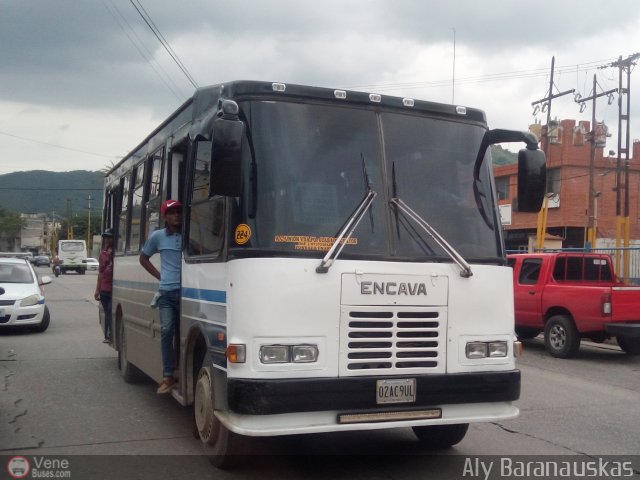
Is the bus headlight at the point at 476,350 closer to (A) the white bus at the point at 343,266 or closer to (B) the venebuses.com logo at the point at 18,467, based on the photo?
(A) the white bus at the point at 343,266

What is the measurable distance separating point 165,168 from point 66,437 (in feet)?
9.01

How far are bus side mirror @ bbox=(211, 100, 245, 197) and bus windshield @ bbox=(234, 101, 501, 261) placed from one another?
204mm

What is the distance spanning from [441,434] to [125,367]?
4.84 m

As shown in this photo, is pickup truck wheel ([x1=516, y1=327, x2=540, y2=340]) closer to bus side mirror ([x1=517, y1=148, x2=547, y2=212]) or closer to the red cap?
bus side mirror ([x1=517, y1=148, x2=547, y2=212])

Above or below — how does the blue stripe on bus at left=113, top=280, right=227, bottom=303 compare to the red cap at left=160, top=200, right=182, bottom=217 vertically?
below

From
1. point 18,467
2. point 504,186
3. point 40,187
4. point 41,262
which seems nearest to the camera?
point 18,467

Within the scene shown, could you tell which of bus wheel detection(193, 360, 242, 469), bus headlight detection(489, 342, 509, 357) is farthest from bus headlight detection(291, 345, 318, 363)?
bus headlight detection(489, 342, 509, 357)

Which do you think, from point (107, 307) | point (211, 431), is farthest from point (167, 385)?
point (107, 307)

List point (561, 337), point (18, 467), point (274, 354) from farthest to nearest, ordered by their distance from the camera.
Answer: point (561, 337), point (18, 467), point (274, 354)

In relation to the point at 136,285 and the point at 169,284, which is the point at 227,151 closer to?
the point at 169,284

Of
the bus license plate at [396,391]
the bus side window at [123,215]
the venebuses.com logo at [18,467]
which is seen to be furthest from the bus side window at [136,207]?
the bus license plate at [396,391]

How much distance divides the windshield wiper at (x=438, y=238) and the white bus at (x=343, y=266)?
1cm

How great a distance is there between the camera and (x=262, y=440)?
21.4 ft

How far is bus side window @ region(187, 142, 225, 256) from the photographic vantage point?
5.52m
